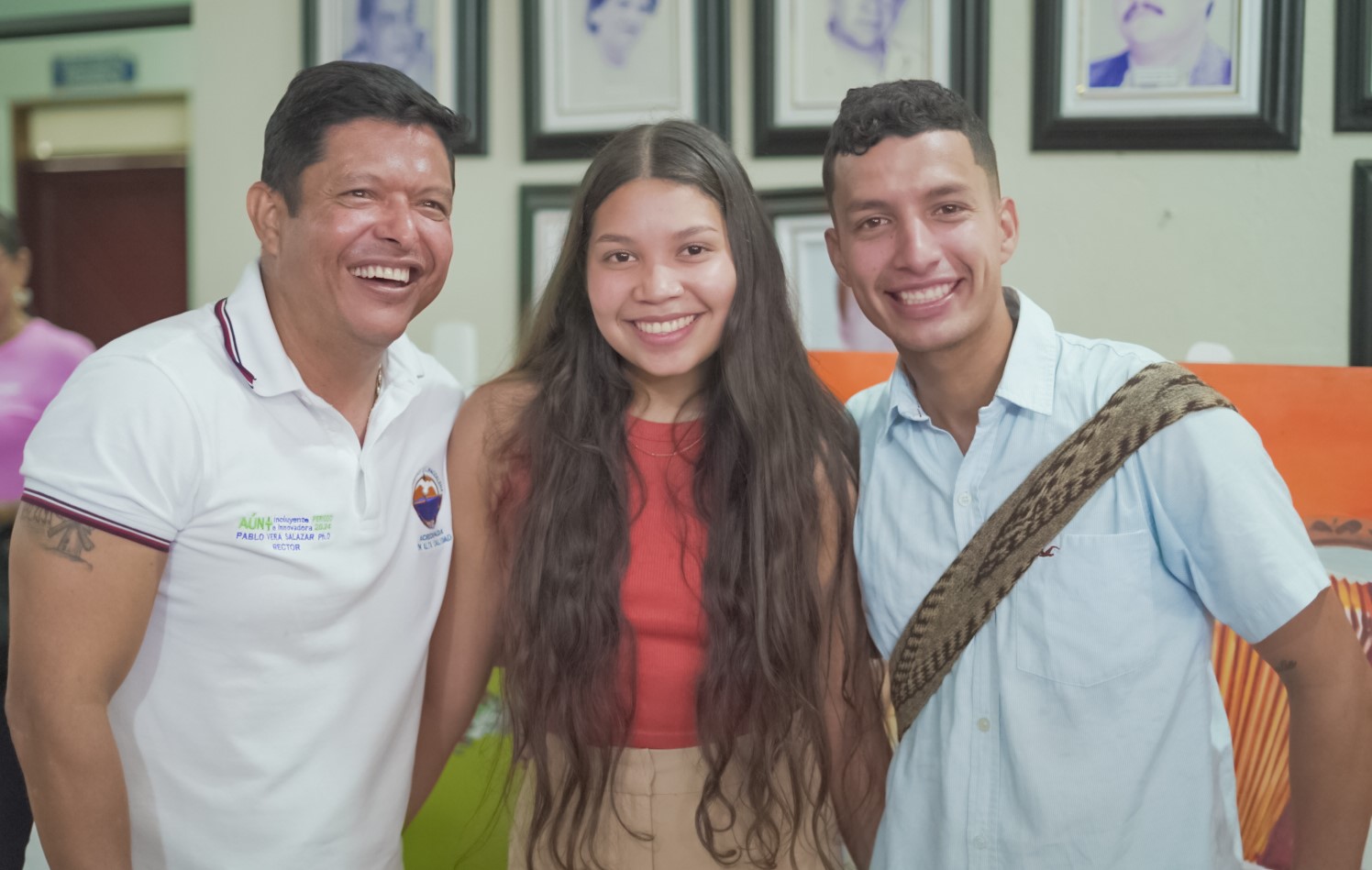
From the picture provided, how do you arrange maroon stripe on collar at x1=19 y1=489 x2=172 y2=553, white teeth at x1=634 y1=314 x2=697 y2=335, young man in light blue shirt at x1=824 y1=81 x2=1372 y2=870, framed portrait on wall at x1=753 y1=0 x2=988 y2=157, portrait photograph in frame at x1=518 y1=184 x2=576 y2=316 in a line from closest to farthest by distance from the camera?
1. maroon stripe on collar at x1=19 y1=489 x2=172 y2=553
2. young man in light blue shirt at x1=824 y1=81 x2=1372 y2=870
3. white teeth at x1=634 y1=314 x2=697 y2=335
4. framed portrait on wall at x1=753 y1=0 x2=988 y2=157
5. portrait photograph in frame at x1=518 y1=184 x2=576 y2=316

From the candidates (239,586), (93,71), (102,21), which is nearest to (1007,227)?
(239,586)

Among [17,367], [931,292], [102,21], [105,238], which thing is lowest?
[17,367]

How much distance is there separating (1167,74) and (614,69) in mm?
1191

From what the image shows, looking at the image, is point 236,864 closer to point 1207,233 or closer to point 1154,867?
point 1154,867

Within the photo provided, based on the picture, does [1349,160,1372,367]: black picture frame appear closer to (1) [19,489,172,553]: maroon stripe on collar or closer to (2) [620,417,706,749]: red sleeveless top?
(2) [620,417,706,749]: red sleeveless top

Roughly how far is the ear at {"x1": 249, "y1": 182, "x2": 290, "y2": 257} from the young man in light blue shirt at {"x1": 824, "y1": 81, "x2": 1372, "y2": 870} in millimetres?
807

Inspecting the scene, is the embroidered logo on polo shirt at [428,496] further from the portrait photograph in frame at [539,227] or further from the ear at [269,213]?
the portrait photograph in frame at [539,227]

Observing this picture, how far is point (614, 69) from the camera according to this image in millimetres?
2473

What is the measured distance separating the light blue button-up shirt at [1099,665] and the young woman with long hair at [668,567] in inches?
9.3

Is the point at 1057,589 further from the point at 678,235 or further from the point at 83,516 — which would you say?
the point at 83,516

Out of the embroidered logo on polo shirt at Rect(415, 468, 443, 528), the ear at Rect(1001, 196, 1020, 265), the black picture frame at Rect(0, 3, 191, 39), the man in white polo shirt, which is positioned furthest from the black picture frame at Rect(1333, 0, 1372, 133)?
the black picture frame at Rect(0, 3, 191, 39)

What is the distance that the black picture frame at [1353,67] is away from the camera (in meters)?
2.02

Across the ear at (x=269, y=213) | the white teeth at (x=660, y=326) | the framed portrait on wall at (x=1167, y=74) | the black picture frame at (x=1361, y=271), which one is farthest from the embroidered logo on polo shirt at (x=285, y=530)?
the black picture frame at (x=1361, y=271)

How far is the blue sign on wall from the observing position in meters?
4.05
